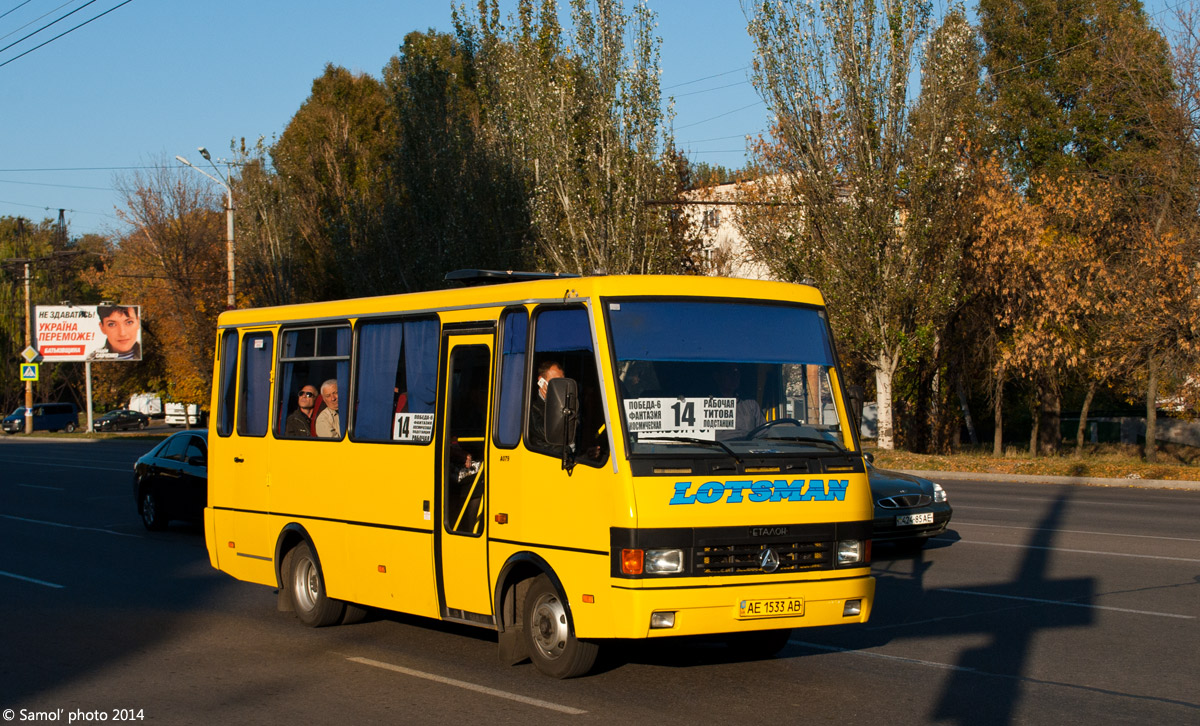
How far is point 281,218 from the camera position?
1996 inches

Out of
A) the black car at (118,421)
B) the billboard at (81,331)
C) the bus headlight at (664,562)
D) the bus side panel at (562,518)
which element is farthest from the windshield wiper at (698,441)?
the black car at (118,421)

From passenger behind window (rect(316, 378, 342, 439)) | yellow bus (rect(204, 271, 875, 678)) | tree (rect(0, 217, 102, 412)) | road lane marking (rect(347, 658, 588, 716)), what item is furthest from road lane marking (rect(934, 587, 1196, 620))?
tree (rect(0, 217, 102, 412))

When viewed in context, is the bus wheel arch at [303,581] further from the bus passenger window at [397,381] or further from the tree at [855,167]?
the tree at [855,167]

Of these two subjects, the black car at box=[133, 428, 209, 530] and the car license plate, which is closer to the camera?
the car license plate

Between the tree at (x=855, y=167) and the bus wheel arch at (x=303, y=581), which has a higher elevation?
the tree at (x=855, y=167)

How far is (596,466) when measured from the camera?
7418 mm

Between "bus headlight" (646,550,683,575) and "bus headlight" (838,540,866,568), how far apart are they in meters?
1.15

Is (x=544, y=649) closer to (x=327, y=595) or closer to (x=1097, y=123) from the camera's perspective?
(x=327, y=595)

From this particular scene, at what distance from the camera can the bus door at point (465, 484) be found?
8445 millimetres

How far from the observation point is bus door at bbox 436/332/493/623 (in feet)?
27.7

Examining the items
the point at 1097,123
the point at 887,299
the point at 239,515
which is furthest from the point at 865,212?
the point at 239,515

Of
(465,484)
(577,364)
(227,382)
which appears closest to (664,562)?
(577,364)

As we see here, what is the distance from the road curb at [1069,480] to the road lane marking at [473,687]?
18.9m

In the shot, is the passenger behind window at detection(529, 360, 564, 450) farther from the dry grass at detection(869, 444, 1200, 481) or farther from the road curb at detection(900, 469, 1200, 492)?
the dry grass at detection(869, 444, 1200, 481)
